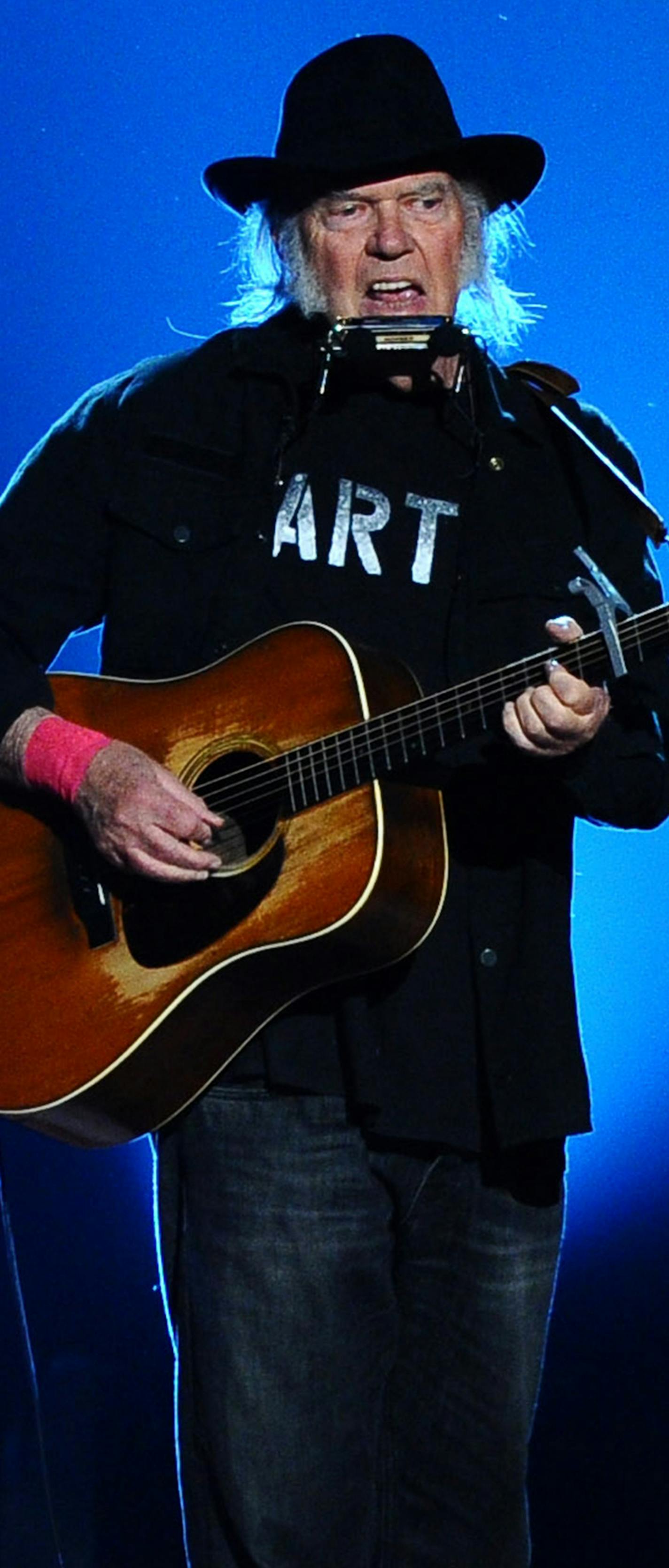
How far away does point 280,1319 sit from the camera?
2164 mm

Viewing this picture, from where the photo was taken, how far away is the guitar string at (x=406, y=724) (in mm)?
1979

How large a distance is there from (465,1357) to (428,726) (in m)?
0.72

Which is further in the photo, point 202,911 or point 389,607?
point 389,607

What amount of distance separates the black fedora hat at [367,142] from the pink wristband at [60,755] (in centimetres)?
70

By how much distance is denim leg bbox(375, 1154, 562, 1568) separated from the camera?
2209mm

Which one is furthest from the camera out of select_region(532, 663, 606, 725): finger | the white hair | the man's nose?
the white hair

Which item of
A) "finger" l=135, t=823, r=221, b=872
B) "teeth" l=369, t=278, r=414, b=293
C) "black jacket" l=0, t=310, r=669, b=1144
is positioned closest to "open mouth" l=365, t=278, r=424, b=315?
"teeth" l=369, t=278, r=414, b=293

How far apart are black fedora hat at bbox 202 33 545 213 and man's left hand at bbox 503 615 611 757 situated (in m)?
0.65

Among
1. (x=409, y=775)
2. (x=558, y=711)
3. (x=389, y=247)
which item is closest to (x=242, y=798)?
(x=409, y=775)

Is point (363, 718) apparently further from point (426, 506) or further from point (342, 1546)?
point (342, 1546)

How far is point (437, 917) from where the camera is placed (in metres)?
2.14

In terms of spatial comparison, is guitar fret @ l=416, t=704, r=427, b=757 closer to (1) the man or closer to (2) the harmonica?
(1) the man

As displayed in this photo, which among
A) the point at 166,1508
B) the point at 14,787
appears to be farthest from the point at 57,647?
the point at 166,1508

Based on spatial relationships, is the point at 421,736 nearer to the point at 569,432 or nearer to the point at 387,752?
the point at 387,752
